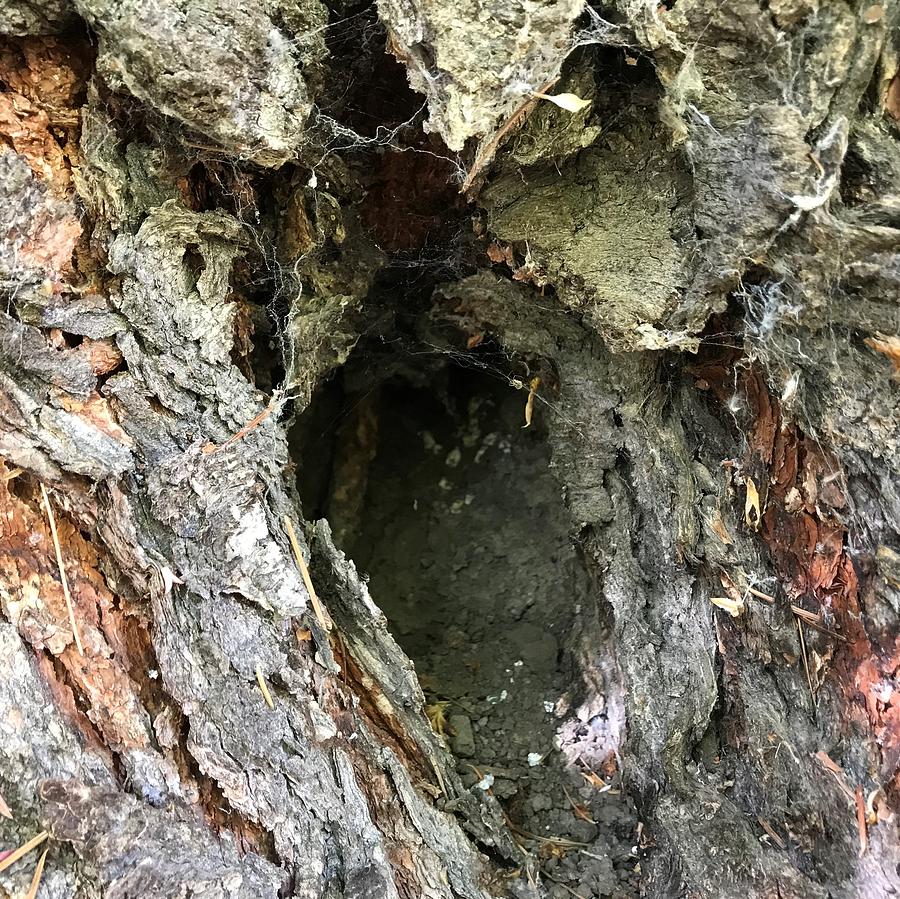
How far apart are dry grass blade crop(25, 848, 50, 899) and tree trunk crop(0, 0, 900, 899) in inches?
0.4

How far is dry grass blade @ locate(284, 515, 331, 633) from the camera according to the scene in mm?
1249

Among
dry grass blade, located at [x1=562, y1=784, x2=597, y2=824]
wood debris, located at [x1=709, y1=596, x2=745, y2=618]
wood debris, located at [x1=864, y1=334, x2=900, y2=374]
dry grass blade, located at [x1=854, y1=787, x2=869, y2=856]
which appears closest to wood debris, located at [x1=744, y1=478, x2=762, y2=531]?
wood debris, located at [x1=709, y1=596, x2=745, y2=618]

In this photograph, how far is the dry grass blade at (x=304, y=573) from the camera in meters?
1.25

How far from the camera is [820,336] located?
1079 millimetres

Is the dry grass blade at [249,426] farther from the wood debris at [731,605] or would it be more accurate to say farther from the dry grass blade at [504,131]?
the wood debris at [731,605]

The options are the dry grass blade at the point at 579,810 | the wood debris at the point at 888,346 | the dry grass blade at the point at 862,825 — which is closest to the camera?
the wood debris at the point at 888,346

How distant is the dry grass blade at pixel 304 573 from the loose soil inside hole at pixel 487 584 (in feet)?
1.95

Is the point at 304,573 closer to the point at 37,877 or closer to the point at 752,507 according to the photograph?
the point at 37,877

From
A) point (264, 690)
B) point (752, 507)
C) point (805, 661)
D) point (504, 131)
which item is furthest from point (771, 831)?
point (504, 131)

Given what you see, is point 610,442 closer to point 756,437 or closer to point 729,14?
point 756,437

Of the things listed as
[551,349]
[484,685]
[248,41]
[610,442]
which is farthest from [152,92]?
[484,685]

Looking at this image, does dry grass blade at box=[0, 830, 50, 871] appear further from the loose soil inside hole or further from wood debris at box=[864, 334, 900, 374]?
wood debris at box=[864, 334, 900, 374]

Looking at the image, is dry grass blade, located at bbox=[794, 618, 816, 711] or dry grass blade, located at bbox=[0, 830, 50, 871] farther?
dry grass blade, located at bbox=[794, 618, 816, 711]

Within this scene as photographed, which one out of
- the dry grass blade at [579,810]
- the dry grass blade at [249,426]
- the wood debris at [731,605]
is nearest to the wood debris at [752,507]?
the wood debris at [731,605]
